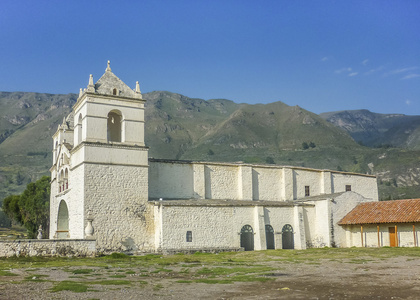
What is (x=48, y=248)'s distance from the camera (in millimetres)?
29375

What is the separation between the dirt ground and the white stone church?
14370 millimetres

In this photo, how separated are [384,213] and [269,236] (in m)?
9.58

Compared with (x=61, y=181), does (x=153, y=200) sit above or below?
below

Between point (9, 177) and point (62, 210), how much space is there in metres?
113

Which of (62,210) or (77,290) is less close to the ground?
(62,210)

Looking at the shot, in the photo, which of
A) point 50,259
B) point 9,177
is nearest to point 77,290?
point 50,259

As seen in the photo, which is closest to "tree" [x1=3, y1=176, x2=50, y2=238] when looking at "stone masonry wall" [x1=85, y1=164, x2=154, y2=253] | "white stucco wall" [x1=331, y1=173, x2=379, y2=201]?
"stone masonry wall" [x1=85, y1=164, x2=154, y2=253]

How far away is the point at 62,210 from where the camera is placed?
4028cm

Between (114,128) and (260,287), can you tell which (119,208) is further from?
(260,287)

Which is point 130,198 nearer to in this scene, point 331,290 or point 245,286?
point 245,286

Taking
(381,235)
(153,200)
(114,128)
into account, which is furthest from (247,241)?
(114,128)

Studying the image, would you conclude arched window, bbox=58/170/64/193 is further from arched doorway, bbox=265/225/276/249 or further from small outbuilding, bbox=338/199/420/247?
small outbuilding, bbox=338/199/420/247

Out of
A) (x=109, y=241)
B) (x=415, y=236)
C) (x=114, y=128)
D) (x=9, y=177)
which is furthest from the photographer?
(x=9, y=177)

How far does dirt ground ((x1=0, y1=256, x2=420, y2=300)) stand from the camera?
42.2 ft
